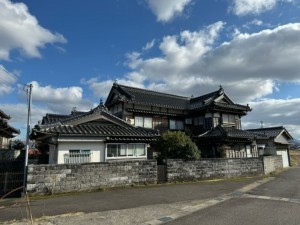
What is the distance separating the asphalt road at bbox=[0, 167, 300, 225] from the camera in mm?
8258

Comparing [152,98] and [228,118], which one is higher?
[152,98]

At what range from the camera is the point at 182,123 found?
29.5 meters

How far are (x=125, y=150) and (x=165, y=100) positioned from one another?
1386 centimetres

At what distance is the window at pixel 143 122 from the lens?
1020 inches

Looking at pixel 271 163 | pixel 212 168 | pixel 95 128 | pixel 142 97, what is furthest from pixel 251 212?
pixel 142 97

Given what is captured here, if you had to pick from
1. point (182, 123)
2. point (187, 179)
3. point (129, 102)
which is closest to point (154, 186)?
point (187, 179)

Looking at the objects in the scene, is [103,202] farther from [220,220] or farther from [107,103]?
[107,103]

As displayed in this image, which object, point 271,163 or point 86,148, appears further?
point 271,163

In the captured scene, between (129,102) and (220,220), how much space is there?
18.1m

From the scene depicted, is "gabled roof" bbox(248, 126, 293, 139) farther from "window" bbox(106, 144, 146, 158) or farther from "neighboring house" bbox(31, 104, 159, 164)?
"window" bbox(106, 144, 146, 158)

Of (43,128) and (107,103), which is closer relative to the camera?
(43,128)

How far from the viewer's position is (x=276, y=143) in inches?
1329

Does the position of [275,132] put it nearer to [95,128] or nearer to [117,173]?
[95,128]

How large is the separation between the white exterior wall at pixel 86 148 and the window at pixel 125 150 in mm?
546
